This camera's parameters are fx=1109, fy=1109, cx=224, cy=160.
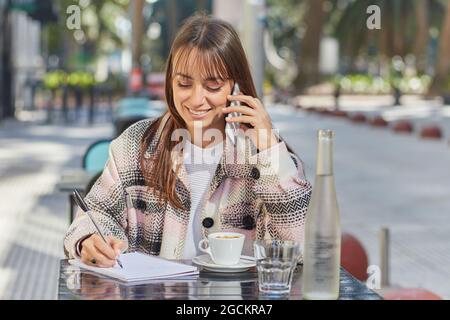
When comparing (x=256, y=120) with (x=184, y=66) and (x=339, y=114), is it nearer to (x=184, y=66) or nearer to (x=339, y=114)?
(x=184, y=66)

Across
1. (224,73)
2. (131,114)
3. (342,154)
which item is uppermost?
(224,73)

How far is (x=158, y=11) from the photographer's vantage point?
6825 cm

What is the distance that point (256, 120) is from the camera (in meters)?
3.27

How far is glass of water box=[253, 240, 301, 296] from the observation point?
2.76 meters

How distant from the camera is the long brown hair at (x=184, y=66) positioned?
3387mm

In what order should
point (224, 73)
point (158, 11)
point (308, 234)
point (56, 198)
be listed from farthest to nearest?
1. point (158, 11)
2. point (56, 198)
3. point (224, 73)
4. point (308, 234)

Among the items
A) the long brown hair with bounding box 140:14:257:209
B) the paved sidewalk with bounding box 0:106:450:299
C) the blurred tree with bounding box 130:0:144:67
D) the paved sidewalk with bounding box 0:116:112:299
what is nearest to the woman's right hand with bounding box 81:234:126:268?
the long brown hair with bounding box 140:14:257:209

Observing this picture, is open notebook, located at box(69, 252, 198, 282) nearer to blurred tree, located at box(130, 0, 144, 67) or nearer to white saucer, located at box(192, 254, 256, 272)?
white saucer, located at box(192, 254, 256, 272)

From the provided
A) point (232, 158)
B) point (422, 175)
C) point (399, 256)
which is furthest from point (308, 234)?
point (422, 175)

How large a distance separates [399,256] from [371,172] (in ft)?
21.7

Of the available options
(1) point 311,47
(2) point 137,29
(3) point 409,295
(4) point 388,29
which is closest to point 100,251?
(3) point 409,295

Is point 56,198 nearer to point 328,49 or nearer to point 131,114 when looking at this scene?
point 131,114

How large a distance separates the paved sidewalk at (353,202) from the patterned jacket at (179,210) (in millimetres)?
830

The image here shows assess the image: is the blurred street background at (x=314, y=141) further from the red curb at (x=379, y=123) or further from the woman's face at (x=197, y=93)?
the woman's face at (x=197, y=93)
